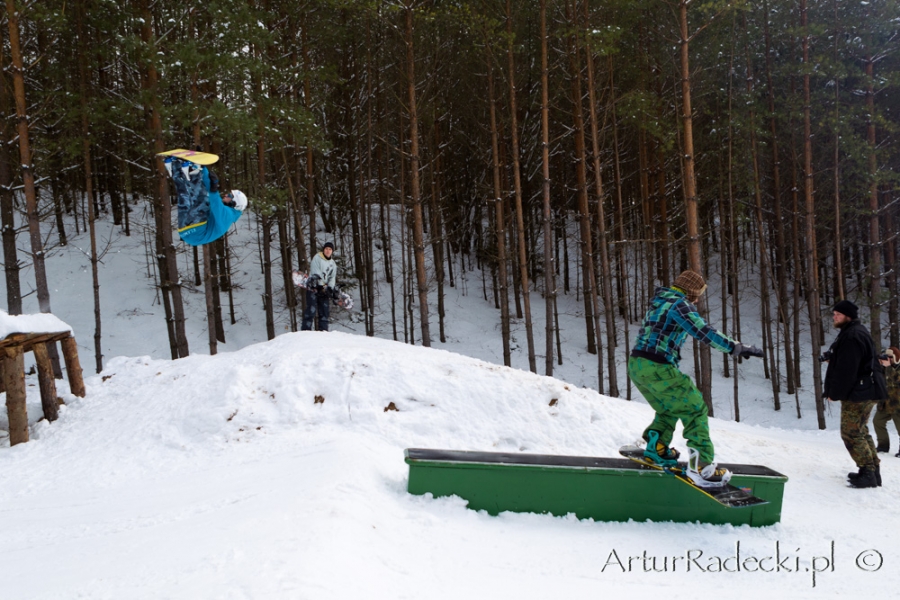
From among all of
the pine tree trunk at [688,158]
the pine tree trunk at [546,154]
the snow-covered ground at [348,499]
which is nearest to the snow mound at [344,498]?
the snow-covered ground at [348,499]

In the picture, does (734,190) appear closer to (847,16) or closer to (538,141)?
(847,16)

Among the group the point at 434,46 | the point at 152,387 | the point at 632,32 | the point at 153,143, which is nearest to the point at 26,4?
the point at 153,143

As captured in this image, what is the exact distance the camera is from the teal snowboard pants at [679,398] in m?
4.51

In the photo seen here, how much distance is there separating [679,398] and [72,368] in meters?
8.19

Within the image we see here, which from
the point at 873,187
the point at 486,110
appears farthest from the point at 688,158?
the point at 486,110

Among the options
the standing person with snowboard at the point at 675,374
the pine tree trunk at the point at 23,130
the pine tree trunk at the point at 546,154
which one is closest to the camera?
the standing person with snowboard at the point at 675,374

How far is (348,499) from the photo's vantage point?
436cm

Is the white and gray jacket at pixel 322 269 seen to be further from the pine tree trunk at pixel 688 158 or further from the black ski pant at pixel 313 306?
the pine tree trunk at pixel 688 158

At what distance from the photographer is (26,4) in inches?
418

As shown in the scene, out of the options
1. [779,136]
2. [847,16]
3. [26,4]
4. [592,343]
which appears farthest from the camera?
[592,343]

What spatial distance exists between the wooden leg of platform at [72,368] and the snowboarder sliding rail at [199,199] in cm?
330

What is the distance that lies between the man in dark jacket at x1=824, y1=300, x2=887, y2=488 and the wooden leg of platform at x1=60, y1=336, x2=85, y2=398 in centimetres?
953

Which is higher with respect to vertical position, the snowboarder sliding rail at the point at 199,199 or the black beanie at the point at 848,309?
the snowboarder sliding rail at the point at 199,199

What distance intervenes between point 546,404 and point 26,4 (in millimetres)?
11762
